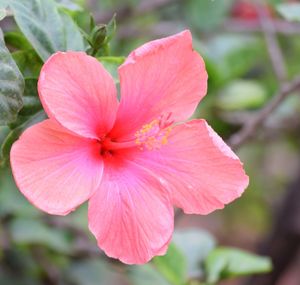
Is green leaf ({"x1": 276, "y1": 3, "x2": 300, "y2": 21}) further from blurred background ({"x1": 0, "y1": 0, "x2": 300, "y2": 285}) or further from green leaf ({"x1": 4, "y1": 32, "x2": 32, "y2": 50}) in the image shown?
green leaf ({"x1": 4, "y1": 32, "x2": 32, "y2": 50})

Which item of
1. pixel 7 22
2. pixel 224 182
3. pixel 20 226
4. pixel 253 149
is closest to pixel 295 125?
pixel 253 149

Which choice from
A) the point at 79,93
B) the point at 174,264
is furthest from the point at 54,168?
the point at 174,264

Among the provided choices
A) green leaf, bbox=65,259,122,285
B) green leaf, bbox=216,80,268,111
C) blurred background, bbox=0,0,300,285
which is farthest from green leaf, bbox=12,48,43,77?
green leaf, bbox=216,80,268,111

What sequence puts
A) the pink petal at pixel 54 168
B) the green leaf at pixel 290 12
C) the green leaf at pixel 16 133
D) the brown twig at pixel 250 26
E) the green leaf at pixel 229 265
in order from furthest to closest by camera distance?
1. the brown twig at pixel 250 26
2. the green leaf at pixel 229 265
3. the green leaf at pixel 290 12
4. the green leaf at pixel 16 133
5. the pink petal at pixel 54 168

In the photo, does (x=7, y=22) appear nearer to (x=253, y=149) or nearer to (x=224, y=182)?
(x=224, y=182)

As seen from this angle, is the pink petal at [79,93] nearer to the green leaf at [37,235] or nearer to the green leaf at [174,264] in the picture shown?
the green leaf at [174,264]

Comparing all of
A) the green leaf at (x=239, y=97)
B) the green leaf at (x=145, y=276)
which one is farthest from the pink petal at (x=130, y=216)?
the green leaf at (x=239, y=97)

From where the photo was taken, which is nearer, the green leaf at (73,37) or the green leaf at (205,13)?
the green leaf at (73,37)
